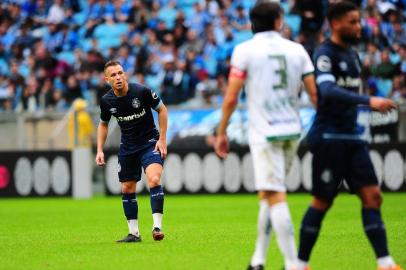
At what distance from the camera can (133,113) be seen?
41.3 ft

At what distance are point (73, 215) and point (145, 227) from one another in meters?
3.59

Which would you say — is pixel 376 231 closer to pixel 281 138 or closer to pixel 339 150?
pixel 339 150

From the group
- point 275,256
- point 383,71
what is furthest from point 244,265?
point 383,71

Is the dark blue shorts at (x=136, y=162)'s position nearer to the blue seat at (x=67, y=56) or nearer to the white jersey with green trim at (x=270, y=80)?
the white jersey with green trim at (x=270, y=80)

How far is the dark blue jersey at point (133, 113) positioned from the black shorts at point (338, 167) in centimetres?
460

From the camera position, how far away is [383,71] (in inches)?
907

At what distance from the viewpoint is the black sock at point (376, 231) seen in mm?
8211

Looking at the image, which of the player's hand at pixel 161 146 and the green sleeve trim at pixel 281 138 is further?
the player's hand at pixel 161 146

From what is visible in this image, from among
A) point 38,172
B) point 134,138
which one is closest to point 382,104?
point 134,138

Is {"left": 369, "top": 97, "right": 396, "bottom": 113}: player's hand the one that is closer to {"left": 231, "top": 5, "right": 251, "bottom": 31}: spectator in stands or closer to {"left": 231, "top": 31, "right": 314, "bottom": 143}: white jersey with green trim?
{"left": 231, "top": 31, "right": 314, "bottom": 143}: white jersey with green trim

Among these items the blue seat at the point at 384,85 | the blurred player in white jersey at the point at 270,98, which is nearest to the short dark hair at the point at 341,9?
the blurred player in white jersey at the point at 270,98

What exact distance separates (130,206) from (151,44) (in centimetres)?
1580

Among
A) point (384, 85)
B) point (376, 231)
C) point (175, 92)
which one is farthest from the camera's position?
point (175, 92)

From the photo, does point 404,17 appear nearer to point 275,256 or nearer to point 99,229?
point 99,229
